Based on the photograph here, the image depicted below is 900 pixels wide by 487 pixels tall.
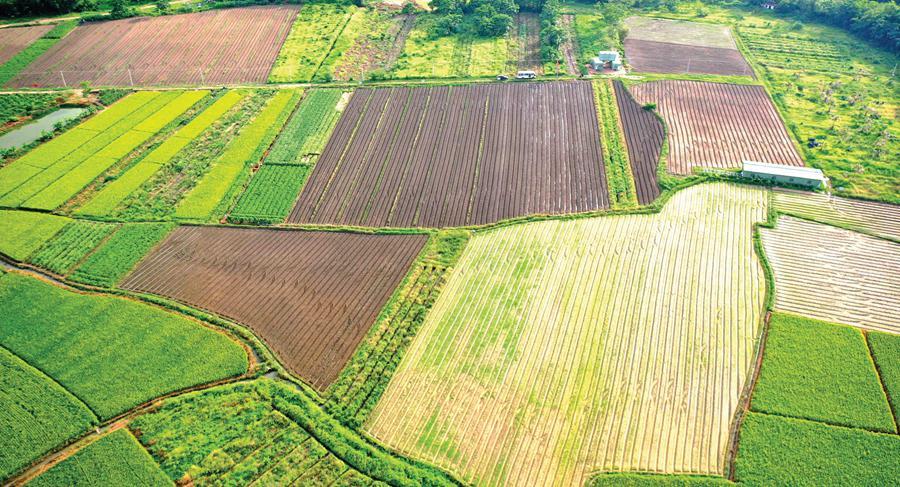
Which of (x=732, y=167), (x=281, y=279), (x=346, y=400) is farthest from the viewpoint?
(x=732, y=167)

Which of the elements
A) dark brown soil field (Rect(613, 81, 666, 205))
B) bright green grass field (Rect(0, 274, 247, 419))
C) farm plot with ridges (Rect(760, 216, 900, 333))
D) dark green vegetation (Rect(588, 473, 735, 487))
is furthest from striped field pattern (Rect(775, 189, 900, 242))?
bright green grass field (Rect(0, 274, 247, 419))

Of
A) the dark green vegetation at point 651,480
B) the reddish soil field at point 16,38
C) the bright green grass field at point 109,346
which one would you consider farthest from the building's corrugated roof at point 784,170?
the reddish soil field at point 16,38

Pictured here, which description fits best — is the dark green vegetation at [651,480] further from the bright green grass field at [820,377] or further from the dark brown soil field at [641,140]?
the dark brown soil field at [641,140]

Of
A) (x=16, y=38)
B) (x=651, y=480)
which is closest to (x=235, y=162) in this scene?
(x=651, y=480)

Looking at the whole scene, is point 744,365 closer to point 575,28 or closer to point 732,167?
point 732,167

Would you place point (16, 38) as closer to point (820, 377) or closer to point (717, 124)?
point (717, 124)

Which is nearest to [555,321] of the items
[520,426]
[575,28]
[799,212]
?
[520,426]
